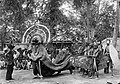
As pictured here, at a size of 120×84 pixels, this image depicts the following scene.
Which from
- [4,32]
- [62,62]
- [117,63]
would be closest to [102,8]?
[4,32]

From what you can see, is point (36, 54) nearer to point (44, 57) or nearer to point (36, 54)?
point (36, 54)

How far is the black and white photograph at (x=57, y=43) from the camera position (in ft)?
26.1

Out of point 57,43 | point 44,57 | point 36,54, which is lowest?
point 44,57

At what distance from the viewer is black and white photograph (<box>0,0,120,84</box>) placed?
7.96 m

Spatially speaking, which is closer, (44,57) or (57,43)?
(44,57)

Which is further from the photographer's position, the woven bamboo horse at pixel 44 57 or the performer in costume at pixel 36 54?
the woven bamboo horse at pixel 44 57

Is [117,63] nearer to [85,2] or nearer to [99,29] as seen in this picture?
[85,2]

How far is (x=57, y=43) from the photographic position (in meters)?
17.0

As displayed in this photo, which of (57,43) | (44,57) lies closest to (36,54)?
(44,57)

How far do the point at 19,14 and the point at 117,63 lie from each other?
17.4m

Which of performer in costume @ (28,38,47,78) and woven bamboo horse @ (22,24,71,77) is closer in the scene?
performer in costume @ (28,38,47,78)

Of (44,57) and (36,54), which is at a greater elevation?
(36,54)

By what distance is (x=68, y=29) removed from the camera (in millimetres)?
22094

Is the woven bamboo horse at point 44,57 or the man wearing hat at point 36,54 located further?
the woven bamboo horse at point 44,57
